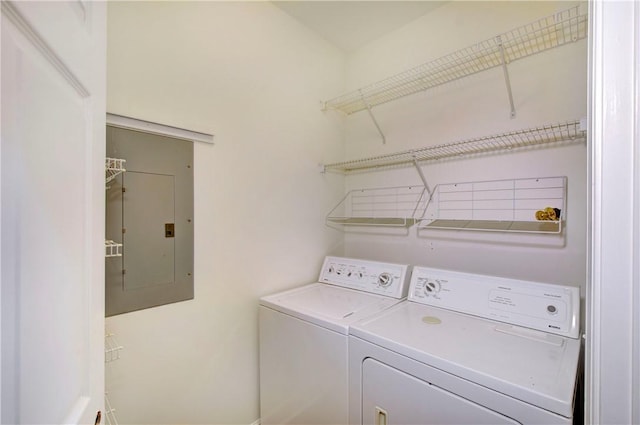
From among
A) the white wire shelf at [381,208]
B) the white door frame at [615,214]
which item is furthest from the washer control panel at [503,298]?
the white door frame at [615,214]

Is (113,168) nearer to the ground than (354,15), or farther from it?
nearer to the ground

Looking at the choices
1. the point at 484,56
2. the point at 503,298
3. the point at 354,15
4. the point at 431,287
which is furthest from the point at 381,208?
the point at 354,15

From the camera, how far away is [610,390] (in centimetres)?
42

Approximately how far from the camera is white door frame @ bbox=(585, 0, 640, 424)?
40 cm

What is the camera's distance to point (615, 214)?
0.42m

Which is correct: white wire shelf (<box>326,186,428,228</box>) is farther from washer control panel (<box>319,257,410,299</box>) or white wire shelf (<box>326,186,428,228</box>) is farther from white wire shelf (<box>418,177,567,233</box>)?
washer control panel (<box>319,257,410,299</box>)

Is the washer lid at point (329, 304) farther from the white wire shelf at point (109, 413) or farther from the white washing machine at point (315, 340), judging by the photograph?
the white wire shelf at point (109, 413)

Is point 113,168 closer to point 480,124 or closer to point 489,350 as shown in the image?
point 489,350

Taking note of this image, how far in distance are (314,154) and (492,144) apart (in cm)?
116

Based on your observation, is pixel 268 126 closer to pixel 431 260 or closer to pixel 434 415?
pixel 431 260

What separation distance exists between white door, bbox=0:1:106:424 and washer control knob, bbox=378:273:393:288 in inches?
55.5

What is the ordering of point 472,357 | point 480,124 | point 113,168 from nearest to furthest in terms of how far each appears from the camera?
point 472,357 → point 113,168 → point 480,124

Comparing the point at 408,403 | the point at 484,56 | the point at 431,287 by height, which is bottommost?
the point at 408,403

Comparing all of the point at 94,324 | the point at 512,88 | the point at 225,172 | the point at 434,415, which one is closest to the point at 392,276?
the point at 434,415
